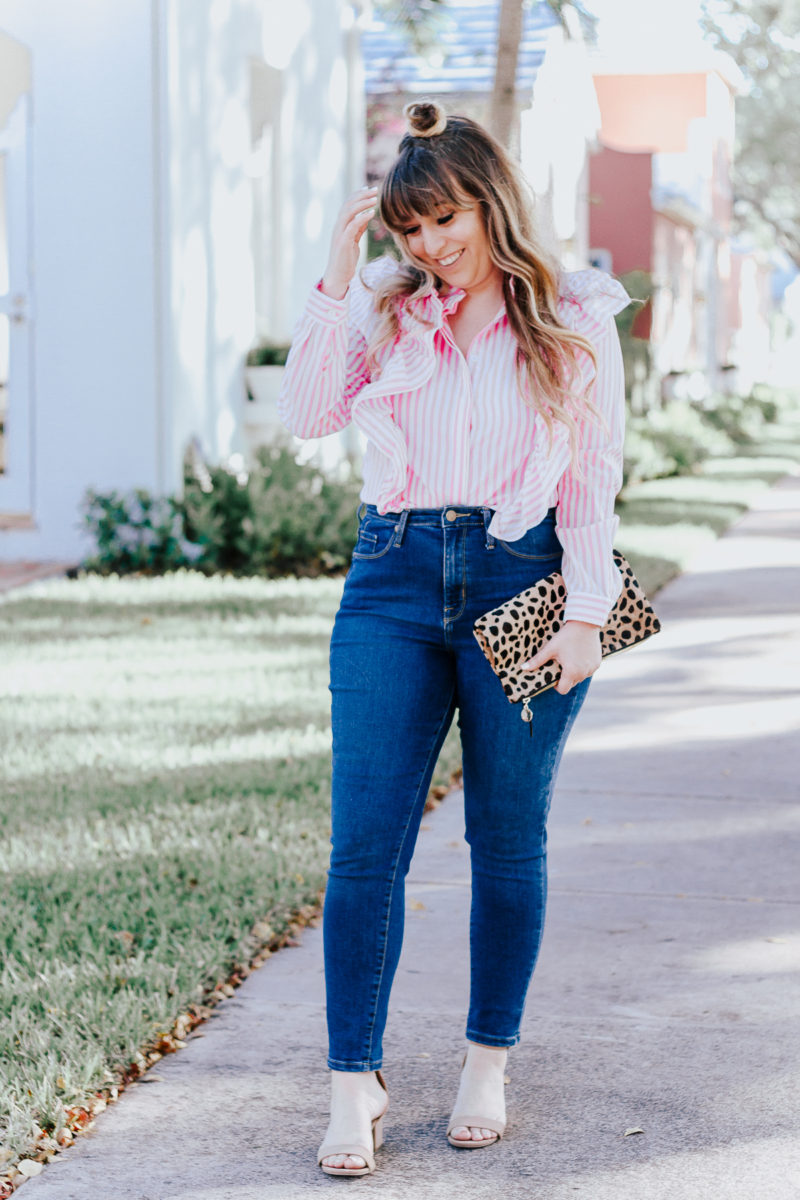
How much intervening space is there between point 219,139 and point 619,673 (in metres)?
5.00

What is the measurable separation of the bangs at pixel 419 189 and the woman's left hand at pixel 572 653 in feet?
2.44

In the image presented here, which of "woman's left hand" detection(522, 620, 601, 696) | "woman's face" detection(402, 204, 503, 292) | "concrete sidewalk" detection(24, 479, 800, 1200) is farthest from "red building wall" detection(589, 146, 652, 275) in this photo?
"woman's left hand" detection(522, 620, 601, 696)

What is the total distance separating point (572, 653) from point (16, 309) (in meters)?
8.15

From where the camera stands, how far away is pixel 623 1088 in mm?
3359

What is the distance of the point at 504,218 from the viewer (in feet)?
9.64

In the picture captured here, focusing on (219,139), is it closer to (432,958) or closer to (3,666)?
(3,666)

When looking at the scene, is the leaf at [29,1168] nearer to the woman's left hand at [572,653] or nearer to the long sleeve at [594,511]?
the woman's left hand at [572,653]

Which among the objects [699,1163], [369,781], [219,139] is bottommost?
[699,1163]

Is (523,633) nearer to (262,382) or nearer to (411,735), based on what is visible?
(411,735)

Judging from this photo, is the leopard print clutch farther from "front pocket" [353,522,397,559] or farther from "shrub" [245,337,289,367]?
"shrub" [245,337,289,367]

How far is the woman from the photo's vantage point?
9.62ft

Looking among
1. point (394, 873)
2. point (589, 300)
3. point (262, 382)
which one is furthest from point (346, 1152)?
point (262, 382)

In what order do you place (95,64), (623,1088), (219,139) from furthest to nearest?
(219,139) < (95,64) < (623,1088)

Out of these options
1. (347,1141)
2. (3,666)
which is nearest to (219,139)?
(3,666)
